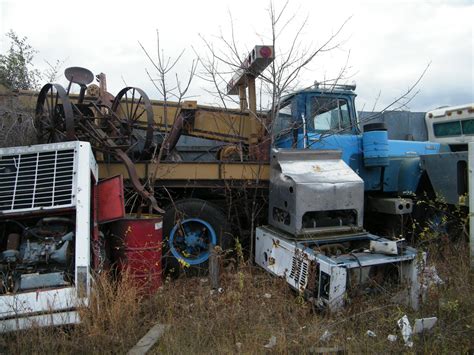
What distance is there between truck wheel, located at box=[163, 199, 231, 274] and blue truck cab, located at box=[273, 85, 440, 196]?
5.10 ft

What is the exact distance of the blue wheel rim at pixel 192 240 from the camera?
15.3 ft

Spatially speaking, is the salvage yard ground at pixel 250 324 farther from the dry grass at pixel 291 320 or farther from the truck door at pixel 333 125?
the truck door at pixel 333 125

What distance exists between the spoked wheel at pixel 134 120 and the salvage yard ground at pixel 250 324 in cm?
197

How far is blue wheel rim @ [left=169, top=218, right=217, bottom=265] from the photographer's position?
15.3ft

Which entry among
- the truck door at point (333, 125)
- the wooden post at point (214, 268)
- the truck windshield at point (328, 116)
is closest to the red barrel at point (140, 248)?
the wooden post at point (214, 268)

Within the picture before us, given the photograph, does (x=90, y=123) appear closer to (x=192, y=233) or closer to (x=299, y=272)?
(x=192, y=233)

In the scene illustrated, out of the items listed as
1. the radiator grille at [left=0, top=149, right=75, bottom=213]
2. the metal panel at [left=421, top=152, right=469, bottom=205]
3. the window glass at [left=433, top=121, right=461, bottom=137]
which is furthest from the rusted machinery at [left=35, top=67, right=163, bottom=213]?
the window glass at [left=433, top=121, right=461, bottom=137]

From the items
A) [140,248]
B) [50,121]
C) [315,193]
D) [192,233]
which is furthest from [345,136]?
[50,121]

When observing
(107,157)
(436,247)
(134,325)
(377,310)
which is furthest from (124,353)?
(436,247)

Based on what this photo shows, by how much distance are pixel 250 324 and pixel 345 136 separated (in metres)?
3.39

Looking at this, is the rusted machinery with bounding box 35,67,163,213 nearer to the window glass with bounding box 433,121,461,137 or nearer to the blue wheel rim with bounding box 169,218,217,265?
the blue wheel rim with bounding box 169,218,217,265

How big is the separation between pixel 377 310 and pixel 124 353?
2032 millimetres

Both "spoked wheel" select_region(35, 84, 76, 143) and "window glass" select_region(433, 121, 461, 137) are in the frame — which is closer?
"spoked wheel" select_region(35, 84, 76, 143)

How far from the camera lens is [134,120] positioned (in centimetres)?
537
